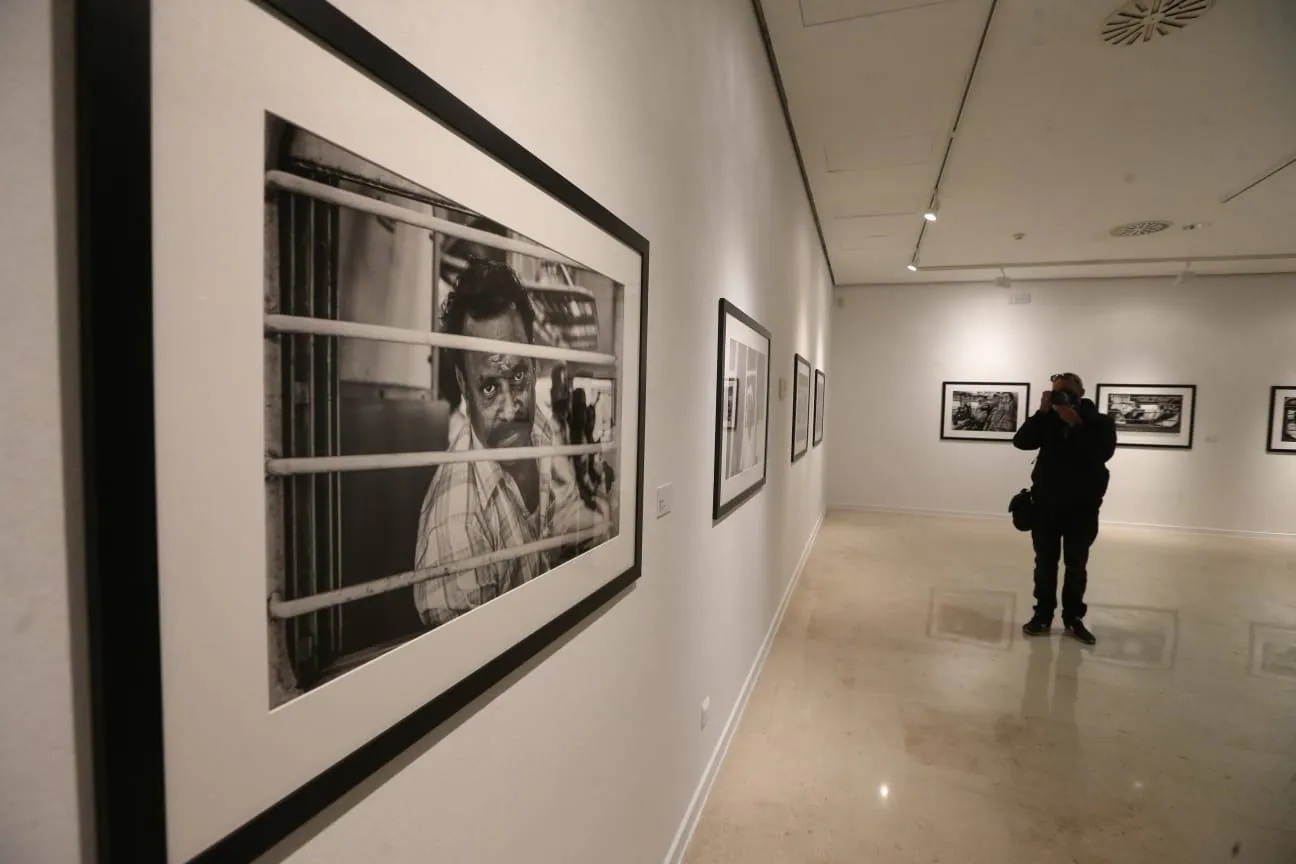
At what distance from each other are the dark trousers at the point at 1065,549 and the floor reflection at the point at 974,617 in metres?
0.36

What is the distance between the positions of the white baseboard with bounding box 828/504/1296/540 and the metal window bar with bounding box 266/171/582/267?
9158 mm

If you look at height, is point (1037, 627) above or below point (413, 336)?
below

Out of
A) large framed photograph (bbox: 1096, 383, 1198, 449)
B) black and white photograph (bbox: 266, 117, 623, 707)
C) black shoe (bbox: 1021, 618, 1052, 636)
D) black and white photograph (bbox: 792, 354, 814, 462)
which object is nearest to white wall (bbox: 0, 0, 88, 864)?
black and white photograph (bbox: 266, 117, 623, 707)

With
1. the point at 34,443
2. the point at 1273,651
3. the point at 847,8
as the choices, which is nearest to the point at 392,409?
the point at 34,443

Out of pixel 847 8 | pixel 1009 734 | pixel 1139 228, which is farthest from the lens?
pixel 1139 228

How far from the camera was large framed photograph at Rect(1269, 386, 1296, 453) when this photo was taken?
7711mm

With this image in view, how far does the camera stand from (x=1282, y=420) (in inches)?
306

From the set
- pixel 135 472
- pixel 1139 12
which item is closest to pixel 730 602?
pixel 135 472

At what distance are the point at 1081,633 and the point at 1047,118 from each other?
11.8ft

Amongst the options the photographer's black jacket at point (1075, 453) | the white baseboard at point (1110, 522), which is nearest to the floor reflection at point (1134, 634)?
the photographer's black jacket at point (1075, 453)

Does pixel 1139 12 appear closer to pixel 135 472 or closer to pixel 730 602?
pixel 730 602

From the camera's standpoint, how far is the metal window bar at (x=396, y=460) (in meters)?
0.61

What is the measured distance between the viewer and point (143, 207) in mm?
462

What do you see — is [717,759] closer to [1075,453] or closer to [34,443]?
[34,443]
